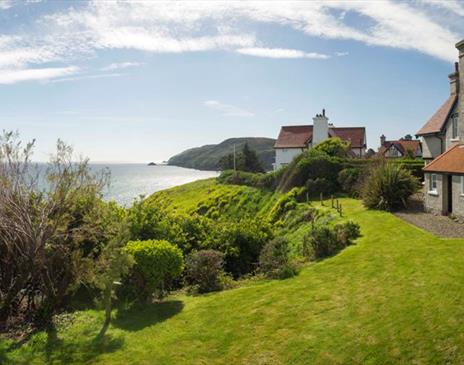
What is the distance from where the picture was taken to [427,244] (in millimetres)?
16594

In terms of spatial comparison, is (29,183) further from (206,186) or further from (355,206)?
(206,186)

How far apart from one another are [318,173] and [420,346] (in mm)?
30558

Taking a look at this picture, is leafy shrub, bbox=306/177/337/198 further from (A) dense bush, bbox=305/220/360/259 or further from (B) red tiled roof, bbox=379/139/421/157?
(B) red tiled roof, bbox=379/139/421/157

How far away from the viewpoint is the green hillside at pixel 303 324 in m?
9.58

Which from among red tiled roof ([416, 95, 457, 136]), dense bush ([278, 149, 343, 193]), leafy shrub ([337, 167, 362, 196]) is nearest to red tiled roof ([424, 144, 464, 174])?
red tiled roof ([416, 95, 457, 136])

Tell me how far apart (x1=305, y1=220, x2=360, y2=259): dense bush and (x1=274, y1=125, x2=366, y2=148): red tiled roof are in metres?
45.1

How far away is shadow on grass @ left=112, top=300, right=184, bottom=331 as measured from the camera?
1205 cm

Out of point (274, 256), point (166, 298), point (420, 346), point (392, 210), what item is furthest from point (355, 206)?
point (420, 346)

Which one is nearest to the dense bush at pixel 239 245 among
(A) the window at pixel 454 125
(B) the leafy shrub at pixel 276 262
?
(B) the leafy shrub at pixel 276 262

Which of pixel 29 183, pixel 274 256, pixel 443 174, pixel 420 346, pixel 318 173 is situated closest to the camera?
pixel 420 346

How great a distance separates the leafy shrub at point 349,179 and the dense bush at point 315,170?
1026 mm

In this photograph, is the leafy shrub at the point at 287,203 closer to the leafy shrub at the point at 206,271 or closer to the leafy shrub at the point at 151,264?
the leafy shrub at the point at 206,271

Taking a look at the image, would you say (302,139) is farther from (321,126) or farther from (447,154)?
(447,154)

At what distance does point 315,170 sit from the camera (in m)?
39.6
